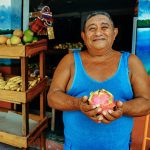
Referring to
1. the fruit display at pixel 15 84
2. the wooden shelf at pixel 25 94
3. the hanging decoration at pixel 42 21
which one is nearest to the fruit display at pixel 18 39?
the wooden shelf at pixel 25 94

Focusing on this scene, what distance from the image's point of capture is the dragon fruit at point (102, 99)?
4.89 ft

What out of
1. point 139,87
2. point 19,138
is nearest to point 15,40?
point 19,138

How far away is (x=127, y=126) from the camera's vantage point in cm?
177

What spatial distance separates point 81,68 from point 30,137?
70.1 inches

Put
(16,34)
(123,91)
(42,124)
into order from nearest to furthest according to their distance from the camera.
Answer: (123,91)
(16,34)
(42,124)

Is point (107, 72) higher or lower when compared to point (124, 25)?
lower

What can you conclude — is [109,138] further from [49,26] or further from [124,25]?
[124,25]

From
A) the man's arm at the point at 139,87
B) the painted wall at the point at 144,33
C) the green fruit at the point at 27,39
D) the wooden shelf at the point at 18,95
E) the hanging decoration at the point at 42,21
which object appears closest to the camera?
the man's arm at the point at 139,87

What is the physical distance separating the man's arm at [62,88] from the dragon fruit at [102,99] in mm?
168

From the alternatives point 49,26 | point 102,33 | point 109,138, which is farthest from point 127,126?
point 49,26

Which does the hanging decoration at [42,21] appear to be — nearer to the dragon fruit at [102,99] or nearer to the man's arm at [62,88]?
the man's arm at [62,88]

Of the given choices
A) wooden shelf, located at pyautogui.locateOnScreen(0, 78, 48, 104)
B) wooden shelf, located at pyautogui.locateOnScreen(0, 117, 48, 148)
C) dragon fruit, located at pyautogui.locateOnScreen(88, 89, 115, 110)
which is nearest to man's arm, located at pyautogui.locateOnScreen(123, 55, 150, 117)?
dragon fruit, located at pyautogui.locateOnScreen(88, 89, 115, 110)

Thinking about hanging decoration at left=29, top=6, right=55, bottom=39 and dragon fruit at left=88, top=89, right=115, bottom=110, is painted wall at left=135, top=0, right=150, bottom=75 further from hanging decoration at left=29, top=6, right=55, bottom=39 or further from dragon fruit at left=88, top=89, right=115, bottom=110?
dragon fruit at left=88, top=89, right=115, bottom=110

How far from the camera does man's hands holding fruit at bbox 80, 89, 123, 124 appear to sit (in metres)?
1.43
